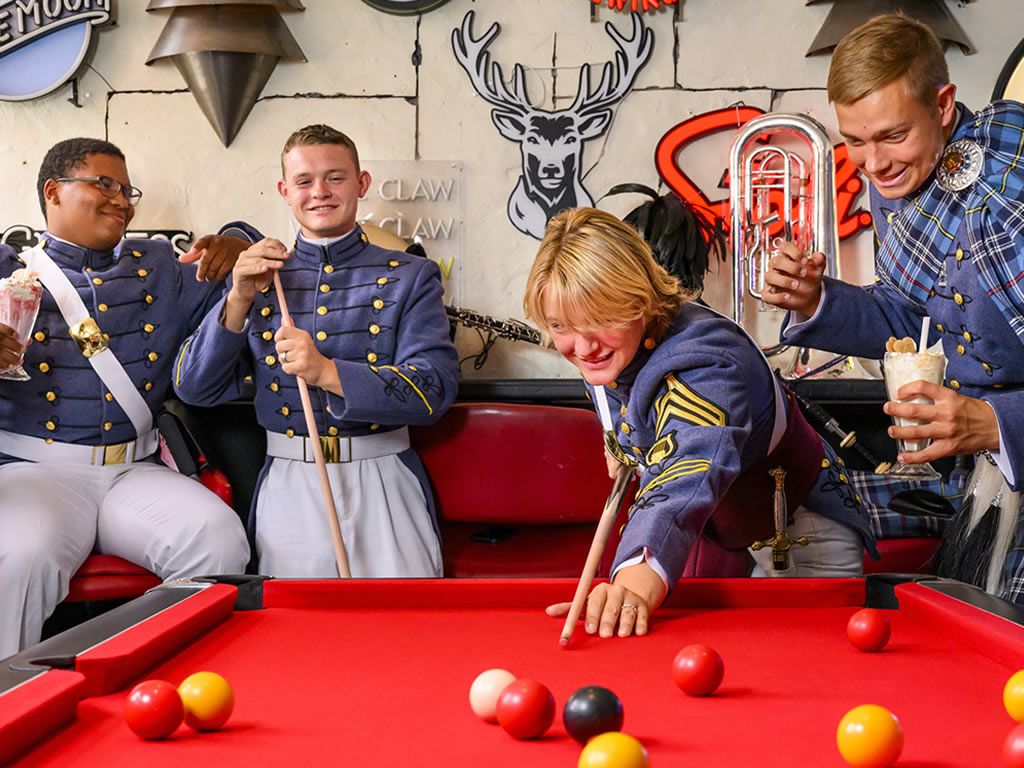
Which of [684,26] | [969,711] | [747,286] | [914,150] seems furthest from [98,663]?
[684,26]

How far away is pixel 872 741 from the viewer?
1.06 m

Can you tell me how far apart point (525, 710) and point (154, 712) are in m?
0.40

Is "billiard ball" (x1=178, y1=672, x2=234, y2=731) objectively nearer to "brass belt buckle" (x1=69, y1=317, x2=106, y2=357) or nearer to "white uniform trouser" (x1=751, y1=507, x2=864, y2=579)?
"white uniform trouser" (x1=751, y1=507, x2=864, y2=579)

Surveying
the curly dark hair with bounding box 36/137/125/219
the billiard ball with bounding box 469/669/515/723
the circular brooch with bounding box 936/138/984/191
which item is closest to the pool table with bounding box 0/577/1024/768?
the billiard ball with bounding box 469/669/515/723

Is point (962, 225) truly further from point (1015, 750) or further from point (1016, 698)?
point (1015, 750)

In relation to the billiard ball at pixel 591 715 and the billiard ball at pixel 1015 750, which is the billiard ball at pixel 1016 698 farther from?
the billiard ball at pixel 591 715

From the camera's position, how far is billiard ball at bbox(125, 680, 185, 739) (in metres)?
1.20

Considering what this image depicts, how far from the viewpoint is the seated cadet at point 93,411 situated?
9.72 ft

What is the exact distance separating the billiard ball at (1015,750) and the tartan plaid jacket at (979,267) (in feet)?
3.70

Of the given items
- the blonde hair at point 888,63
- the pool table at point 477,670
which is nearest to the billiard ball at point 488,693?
the pool table at point 477,670

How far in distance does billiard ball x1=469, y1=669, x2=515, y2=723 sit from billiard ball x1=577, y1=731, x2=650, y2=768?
0.75ft

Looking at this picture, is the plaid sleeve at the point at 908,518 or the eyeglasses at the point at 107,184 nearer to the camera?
the plaid sleeve at the point at 908,518

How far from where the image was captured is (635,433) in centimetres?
219

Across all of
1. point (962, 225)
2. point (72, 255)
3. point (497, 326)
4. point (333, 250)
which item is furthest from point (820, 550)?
point (72, 255)
